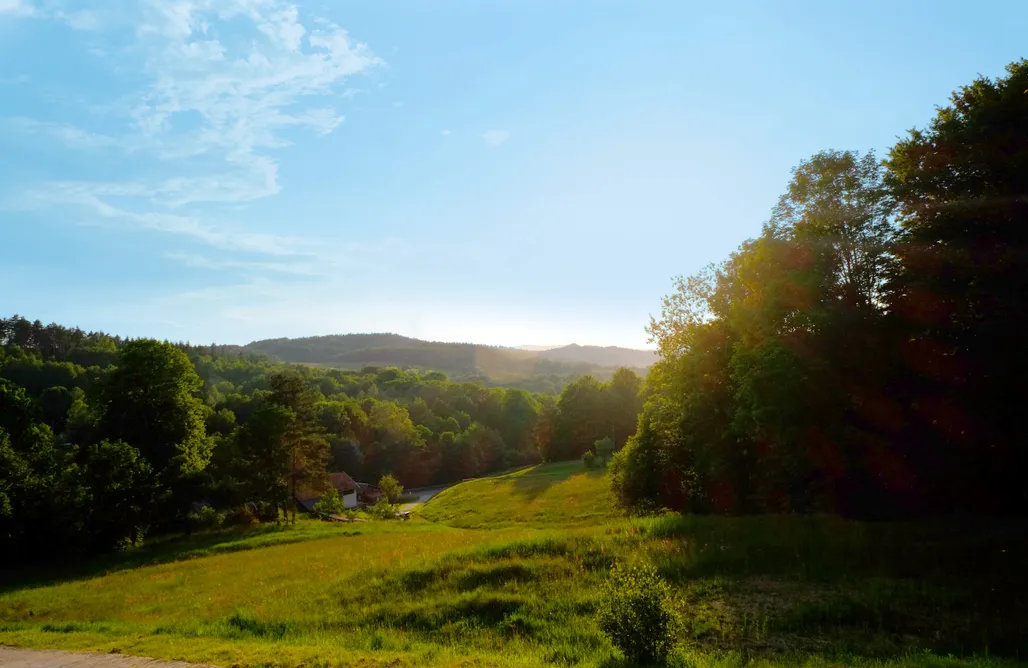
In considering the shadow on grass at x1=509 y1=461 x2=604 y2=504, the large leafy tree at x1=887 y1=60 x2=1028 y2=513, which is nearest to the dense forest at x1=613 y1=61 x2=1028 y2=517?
the large leafy tree at x1=887 y1=60 x2=1028 y2=513

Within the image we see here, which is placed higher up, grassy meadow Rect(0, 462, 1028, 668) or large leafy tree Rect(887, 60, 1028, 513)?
large leafy tree Rect(887, 60, 1028, 513)

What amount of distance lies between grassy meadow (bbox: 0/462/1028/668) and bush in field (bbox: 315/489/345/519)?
28549mm

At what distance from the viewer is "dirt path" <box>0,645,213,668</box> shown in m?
9.62

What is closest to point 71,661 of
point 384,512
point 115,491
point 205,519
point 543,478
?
point 115,491

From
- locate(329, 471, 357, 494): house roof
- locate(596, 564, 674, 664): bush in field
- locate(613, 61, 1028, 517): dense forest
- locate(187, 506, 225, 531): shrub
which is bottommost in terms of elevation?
locate(329, 471, 357, 494): house roof

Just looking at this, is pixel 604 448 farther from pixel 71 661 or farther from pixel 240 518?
pixel 71 661

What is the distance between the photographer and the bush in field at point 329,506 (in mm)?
50719

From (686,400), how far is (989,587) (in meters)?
15.5

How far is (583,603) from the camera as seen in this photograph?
40.0ft

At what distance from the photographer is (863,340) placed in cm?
1806

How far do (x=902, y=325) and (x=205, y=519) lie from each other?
42.8 meters

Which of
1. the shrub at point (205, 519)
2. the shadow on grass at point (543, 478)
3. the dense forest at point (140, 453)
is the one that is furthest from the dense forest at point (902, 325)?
the shrub at point (205, 519)

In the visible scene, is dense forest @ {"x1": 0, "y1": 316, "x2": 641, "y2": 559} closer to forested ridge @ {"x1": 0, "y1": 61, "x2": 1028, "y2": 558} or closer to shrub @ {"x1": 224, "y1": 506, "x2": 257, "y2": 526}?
forested ridge @ {"x1": 0, "y1": 61, "x2": 1028, "y2": 558}

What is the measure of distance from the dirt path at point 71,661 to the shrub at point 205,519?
2943 centimetres
